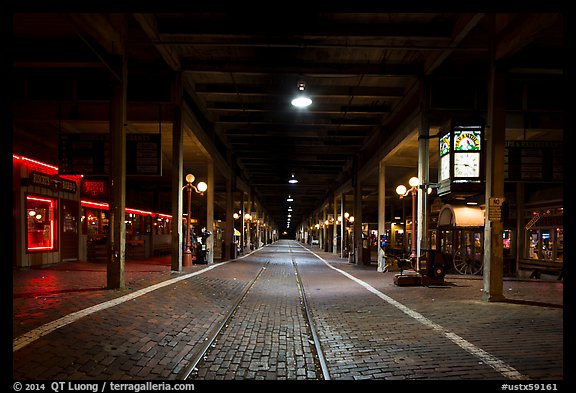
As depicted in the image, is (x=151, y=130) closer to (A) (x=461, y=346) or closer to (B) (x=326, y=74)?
(B) (x=326, y=74)

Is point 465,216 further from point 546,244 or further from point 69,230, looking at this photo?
point 69,230

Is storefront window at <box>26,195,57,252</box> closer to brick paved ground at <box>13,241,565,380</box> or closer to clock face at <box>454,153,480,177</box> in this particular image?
brick paved ground at <box>13,241,565,380</box>

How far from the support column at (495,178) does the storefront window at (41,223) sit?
15.3 m

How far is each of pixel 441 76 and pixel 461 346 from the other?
10.5m

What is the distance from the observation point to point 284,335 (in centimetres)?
728

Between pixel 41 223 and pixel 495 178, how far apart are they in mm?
16182

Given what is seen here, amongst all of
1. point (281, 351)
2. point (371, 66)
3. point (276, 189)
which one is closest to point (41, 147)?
point (371, 66)

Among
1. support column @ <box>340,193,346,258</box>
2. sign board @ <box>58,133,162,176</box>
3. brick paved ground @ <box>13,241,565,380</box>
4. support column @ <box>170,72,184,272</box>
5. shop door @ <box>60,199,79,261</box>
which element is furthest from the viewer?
support column @ <box>340,193,346,258</box>

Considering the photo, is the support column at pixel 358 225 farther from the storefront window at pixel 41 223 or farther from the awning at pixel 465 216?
the storefront window at pixel 41 223

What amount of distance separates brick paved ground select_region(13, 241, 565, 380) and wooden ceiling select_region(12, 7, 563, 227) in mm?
5294

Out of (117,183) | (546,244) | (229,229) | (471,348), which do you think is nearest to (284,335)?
(471,348)

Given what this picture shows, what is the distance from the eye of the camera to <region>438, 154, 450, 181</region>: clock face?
439 inches

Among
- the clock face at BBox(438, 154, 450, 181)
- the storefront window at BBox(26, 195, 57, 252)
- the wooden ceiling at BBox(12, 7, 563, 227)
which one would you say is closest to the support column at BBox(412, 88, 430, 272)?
the wooden ceiling at BBox(12, 7, 563, 227)

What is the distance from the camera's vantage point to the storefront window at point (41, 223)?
15.7m
